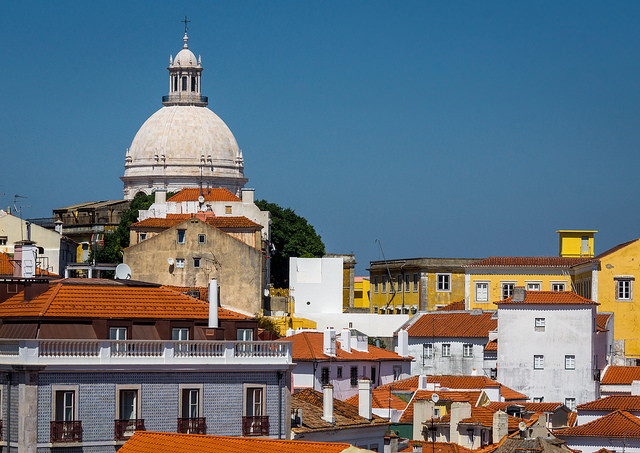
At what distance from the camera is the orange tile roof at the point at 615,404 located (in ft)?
233

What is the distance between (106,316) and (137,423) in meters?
3.58

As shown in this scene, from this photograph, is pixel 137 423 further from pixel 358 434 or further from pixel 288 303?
pixel 288 303

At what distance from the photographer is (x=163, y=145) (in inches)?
6132

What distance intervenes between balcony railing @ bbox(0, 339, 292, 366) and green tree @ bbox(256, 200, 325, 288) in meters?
72.1

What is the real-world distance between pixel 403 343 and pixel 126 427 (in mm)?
49269

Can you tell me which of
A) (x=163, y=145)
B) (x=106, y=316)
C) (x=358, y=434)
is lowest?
(x=358, y=434)

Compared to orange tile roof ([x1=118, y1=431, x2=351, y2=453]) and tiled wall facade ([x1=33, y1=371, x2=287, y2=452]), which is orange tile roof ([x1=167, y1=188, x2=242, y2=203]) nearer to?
tiled wall facade ([x1=33, y1=371, x2=287, y2=452])

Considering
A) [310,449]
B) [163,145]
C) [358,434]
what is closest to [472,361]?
[358,434]

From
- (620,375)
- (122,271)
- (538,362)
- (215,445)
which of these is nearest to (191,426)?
(215,445)

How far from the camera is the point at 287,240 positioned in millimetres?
122188

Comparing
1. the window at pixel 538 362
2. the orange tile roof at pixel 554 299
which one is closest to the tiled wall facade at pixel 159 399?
the window at pixel 538 362

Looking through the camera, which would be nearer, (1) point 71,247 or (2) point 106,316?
(2) point 106,316

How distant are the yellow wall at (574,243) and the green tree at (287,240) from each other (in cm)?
1922

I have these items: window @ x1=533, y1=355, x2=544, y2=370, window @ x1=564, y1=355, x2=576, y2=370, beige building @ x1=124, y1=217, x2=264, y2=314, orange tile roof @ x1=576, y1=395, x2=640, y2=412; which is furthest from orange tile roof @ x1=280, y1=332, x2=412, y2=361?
beige building @ x1=124, y1=217, x2=264, y2=314
